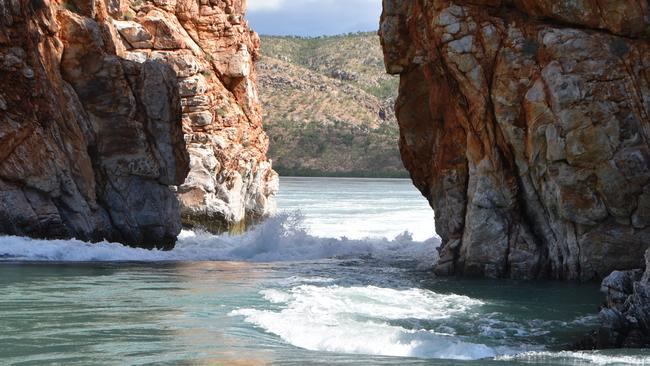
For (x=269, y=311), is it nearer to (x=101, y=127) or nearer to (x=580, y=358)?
(x=580, y=358)

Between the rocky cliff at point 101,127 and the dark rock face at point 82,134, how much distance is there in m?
0.03

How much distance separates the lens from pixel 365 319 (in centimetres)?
1409

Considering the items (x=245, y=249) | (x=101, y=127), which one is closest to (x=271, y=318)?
(x=245, y=249)

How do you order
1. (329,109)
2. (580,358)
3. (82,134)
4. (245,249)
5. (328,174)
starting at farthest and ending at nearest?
(329,109)
(328,174)
(245,249)
(82,134)
(580,358)

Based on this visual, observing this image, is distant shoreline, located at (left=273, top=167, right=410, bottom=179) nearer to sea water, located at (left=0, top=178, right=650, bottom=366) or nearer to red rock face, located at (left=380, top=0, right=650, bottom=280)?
sea water, located at (left=0, top=178, right=650, bottom=366)

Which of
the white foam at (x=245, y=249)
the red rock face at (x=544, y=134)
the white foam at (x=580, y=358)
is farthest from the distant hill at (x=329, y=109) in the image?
the white foam at (x=580, y=358)

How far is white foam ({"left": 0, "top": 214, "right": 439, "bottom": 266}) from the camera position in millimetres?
23422

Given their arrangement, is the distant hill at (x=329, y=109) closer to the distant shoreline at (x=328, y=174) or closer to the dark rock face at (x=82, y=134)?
the distant shoreline at (x=328, y=174)

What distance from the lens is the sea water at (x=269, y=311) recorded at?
11039mm

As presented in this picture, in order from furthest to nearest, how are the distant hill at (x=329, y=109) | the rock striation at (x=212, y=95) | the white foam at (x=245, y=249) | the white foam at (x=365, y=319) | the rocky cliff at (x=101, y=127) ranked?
the distant hill at (x=329, y=109), the rock striation at (x=212, y=95), the rocky cliff at (x=101, y=127), the white foam at (x=245, y=249), the white foam at (x=365, y=319)

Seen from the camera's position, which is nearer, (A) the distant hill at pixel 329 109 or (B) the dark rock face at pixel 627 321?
(B) the dark rock face at pixel 627 321

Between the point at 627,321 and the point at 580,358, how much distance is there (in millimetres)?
1740

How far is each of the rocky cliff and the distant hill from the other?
191 ft

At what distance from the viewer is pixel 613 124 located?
19.2m
